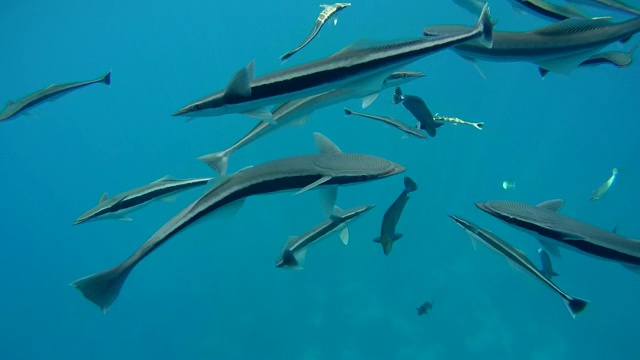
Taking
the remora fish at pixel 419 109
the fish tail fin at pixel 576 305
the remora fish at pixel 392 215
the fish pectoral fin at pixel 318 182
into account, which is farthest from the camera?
the remora fish at pixel 419 109

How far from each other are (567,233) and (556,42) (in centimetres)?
121

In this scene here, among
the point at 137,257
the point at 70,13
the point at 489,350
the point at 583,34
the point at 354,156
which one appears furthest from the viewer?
the point at 70,13

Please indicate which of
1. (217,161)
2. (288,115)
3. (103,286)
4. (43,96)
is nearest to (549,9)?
(288,115)

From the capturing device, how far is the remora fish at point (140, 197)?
12.3 ft

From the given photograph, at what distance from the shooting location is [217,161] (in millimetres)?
2945

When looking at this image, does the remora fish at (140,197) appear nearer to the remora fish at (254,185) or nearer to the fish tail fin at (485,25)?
the remora fish at (254,185)

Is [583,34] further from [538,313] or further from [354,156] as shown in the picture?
[538,313]

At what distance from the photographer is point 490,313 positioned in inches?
571

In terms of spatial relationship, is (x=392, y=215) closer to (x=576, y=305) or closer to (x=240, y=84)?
(x=576, y=305)

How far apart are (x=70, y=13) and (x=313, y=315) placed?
60.4 ft

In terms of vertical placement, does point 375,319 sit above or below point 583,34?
below

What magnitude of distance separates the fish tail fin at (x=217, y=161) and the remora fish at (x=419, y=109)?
2068 millimetres

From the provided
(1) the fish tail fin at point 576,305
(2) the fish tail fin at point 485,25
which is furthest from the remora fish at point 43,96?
(1) the fish tail fin at point 576,305

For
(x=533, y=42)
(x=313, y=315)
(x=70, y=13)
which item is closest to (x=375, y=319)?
(x=313, y=315)
